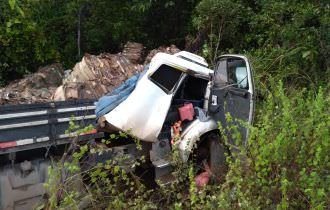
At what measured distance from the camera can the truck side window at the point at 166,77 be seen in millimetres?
6836

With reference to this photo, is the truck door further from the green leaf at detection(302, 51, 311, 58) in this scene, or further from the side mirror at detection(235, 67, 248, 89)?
the green leaf at detection(302, 51, 311, 58)

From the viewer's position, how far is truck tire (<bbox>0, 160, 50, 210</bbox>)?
224 inches

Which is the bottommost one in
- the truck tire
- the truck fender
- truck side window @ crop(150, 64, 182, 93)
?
the truck tire

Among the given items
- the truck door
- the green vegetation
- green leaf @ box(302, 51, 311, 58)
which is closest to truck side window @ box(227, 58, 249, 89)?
the truck door

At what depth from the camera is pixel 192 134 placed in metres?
6.61

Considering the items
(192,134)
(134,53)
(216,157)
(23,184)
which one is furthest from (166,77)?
(134,53)

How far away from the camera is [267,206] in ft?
15.7

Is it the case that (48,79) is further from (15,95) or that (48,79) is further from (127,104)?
(127,104)

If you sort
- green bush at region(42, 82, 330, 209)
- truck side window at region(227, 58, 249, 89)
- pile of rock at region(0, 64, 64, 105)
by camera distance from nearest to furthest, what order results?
green bush at region(42, 82, 330, 209), truck side window at region(227, 58, 249, 89), pile of rock at region(0, 64, 64, 105)

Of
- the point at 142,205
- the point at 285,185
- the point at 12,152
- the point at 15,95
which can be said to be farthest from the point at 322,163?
the point at 15,95

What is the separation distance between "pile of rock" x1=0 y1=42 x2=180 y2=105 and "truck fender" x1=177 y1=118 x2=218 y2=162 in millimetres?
2853

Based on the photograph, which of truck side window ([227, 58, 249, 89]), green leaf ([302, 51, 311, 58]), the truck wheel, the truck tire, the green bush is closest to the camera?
the green bush

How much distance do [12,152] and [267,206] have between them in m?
2.93

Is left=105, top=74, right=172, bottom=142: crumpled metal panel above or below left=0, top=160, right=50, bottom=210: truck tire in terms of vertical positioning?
above
